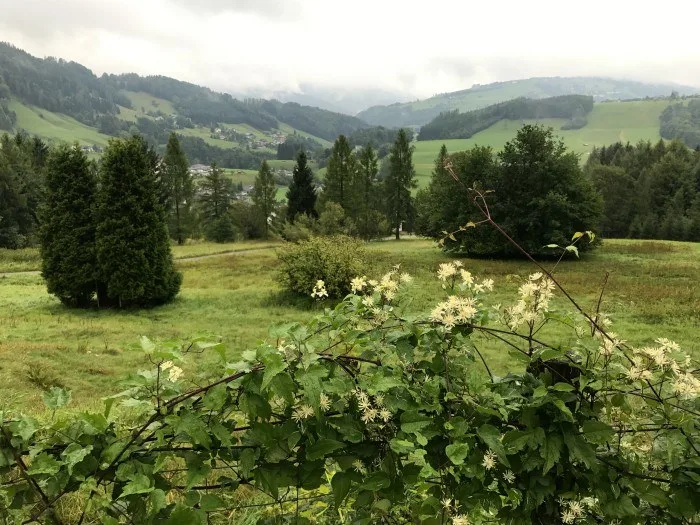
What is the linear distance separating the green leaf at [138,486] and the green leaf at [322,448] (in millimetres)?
676

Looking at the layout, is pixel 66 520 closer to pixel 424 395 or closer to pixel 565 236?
pixel 424 395

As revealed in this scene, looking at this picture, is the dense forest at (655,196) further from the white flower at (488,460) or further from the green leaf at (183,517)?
the green leaf at (183,517)

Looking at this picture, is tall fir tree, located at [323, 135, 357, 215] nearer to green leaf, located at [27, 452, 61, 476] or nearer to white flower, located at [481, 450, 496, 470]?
white flower, located at [481, 450, 496, 470]

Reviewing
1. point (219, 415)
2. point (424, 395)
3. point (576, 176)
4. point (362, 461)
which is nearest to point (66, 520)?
point (219, 415)

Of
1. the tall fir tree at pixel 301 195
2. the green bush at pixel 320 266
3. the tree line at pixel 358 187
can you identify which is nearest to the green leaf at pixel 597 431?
the green bush at pixel 320 266

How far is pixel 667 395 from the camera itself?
2.22m

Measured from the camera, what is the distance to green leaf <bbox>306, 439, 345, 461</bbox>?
197 cm

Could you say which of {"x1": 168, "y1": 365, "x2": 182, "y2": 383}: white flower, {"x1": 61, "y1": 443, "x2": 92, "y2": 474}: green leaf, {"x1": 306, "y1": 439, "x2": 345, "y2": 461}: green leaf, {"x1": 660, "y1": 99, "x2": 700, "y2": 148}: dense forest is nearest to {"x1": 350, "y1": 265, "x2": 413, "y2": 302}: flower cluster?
{"x1": 306, "y1": 439, "x2": 345, "y2": 461}: green leaf

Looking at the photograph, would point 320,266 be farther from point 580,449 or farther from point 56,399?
point 580,449

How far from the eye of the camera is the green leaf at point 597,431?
1.94 m

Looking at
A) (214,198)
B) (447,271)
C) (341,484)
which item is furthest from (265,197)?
(341,484)

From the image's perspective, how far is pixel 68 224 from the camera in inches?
681

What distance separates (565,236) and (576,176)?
5.16 m

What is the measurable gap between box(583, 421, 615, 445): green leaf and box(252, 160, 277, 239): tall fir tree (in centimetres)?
6277
